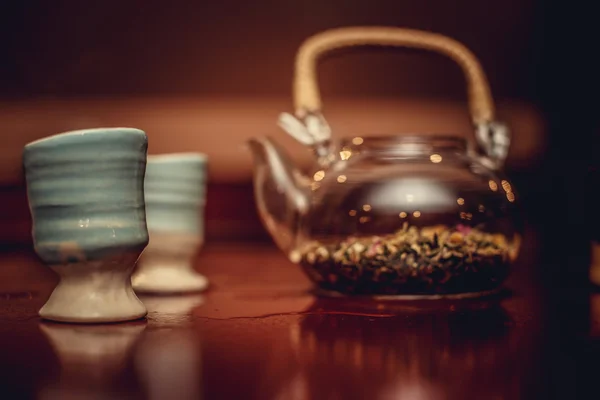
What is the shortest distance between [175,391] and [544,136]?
172 cm

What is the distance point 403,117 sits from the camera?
6.49ft

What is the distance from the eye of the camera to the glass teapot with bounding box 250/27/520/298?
0.68 m

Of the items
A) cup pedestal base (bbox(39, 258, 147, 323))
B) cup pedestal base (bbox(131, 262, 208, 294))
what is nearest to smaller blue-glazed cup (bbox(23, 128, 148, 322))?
cup pedestal base (bbox(39, 258, 147, 323))

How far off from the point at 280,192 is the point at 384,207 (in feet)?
0.36

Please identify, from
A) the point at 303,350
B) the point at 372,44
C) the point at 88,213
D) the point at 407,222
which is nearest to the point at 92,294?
the point at 88,213

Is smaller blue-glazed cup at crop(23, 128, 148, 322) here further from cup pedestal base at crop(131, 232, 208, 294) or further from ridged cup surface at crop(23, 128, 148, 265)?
cup pedestal base at crop(131, 232, 208, 294)

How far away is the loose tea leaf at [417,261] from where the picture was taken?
0.67 metres

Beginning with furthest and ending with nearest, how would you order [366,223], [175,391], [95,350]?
1. [366,223]
2. [95,350]
3. [175,391]

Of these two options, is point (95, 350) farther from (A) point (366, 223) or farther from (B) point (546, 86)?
(B) point (546, 86)

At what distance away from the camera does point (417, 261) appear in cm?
67

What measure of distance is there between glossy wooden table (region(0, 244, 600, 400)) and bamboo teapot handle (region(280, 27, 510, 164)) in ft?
0.53

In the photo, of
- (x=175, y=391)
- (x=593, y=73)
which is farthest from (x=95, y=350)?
(x=593, y=73)

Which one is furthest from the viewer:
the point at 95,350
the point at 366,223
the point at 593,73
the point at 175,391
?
the point at 593,73

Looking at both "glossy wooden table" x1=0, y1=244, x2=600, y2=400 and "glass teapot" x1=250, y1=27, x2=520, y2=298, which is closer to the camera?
"glossy wooden table" x1=0, y1=244, x2=600, y2=400
